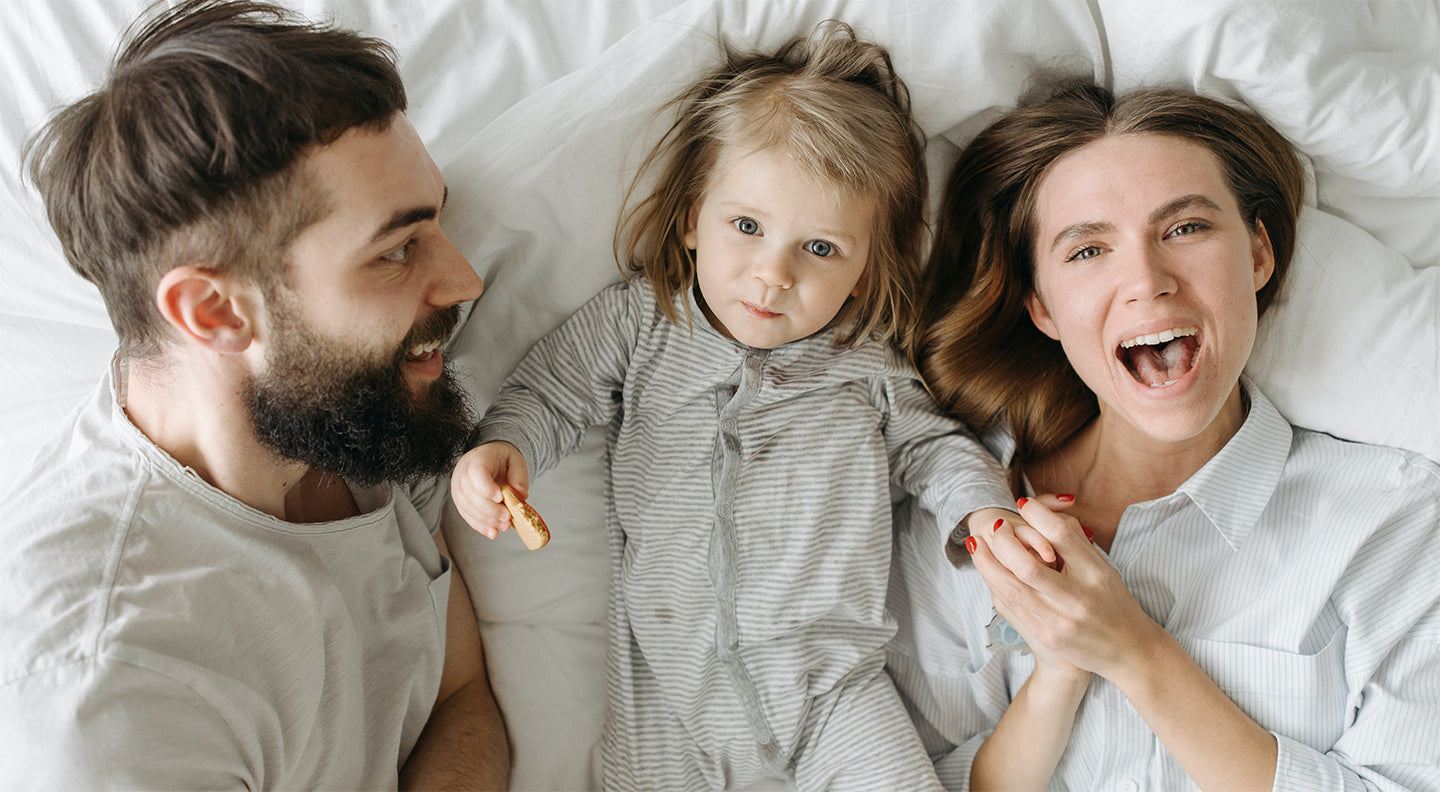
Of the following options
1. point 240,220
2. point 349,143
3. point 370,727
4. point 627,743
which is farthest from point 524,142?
point 627,743

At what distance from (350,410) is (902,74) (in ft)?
3.26

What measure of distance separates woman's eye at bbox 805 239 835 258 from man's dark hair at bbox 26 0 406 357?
24.6 inches

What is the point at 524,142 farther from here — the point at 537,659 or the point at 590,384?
the point at 537,659

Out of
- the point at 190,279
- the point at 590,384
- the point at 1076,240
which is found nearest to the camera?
the point at 190,279

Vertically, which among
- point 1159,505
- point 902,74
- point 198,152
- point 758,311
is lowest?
point 1159,505

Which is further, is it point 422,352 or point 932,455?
point 932,455

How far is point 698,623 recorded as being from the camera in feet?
5.33

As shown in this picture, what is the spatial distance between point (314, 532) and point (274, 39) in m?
0.66

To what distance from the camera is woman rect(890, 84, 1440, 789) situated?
1.37 meters

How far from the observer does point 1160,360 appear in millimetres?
1486

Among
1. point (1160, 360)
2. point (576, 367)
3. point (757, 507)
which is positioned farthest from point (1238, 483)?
point (576, 367)

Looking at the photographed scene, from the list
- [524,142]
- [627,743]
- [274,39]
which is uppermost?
[274,39]

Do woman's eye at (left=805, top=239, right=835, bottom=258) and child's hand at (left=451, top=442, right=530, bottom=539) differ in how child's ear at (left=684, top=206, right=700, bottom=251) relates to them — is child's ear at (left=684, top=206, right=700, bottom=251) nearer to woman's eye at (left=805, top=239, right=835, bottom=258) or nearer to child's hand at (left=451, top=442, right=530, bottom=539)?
woman's eye at (left=805, top=239, right=835, bottom=258)

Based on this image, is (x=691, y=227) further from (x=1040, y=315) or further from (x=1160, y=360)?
(x=1160, y=360)
